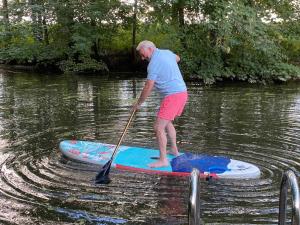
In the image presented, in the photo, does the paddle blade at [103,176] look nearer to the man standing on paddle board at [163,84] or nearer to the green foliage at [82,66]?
the man standing on paddle board at [163,84]

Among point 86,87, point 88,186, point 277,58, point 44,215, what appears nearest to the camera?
point 44,215

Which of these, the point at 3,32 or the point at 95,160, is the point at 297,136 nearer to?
the point at 95,160

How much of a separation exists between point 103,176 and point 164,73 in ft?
5.59

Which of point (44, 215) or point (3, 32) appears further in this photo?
point (3, 32)

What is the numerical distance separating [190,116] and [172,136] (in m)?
4.21

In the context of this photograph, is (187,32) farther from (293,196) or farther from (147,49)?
(293,196)

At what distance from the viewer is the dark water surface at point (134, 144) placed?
17.7 feet

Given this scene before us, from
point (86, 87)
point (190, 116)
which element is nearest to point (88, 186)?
point (190, 116)

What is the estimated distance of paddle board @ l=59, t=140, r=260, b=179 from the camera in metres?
6.62

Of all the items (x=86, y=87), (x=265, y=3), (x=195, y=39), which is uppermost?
(x=265, y=3)

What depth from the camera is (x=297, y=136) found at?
30.4ft

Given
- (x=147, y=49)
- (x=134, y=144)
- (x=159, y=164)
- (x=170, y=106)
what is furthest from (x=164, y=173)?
(x=134, y=144)

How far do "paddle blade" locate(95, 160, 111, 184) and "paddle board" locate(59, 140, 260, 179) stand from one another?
355 mm

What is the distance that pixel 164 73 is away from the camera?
6.91m
